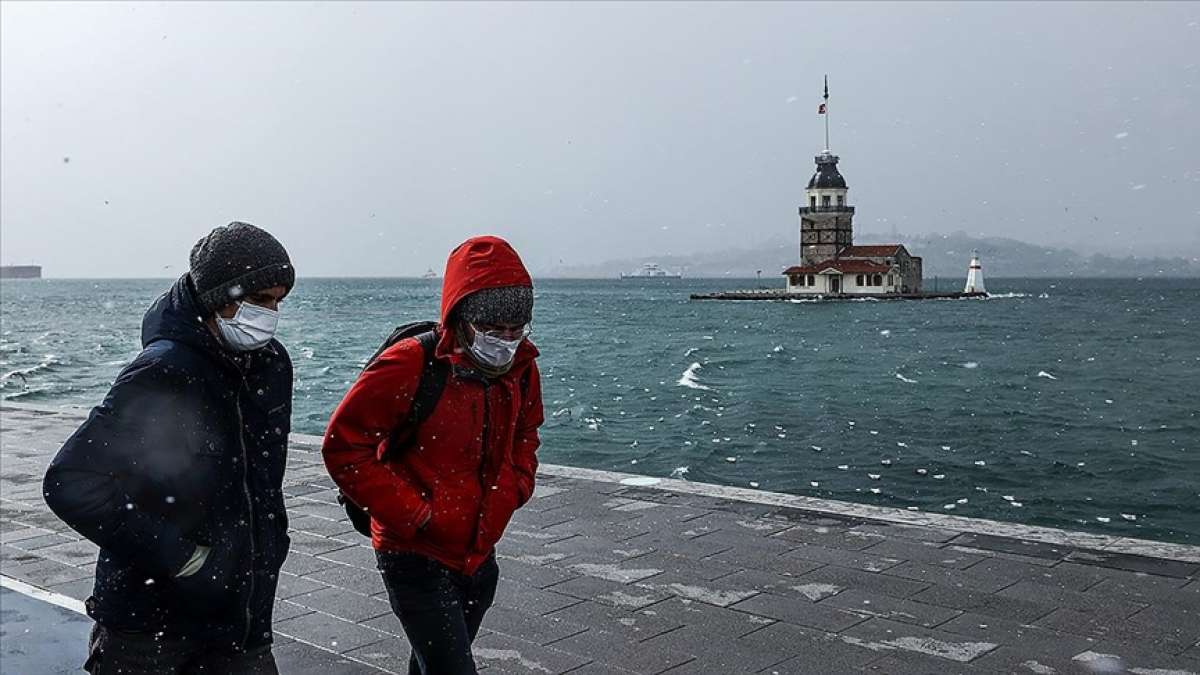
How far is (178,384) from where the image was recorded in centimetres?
261

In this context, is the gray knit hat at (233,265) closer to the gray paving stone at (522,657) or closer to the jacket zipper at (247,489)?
the jacket zipper at (247,489)

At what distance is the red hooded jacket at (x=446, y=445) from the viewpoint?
300 cm

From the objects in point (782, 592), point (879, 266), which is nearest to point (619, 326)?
point (879, 266)

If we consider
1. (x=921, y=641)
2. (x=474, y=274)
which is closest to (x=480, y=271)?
(x=474, y=274)

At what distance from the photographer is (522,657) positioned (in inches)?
187

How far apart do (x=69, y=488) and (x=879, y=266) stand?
10773 cm

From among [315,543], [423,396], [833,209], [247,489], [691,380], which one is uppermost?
[833,209]

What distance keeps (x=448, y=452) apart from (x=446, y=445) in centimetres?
2

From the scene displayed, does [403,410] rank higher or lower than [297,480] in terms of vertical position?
higher

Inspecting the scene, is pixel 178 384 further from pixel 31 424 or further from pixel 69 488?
pixel 31 424

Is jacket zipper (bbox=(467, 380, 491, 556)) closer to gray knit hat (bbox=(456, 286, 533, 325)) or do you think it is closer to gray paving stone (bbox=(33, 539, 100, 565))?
gray knit hat (bbox=(456, 286, 533, 325))

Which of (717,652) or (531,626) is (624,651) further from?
(531,626)

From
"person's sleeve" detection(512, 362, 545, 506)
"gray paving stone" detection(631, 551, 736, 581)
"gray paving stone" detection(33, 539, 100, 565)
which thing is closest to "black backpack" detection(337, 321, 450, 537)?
"person's sleeve" detection(512, 362, 545, 506)

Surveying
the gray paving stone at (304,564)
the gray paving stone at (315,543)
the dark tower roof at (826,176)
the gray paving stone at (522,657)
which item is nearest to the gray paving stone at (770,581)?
the gray paving stone at (522,657)
